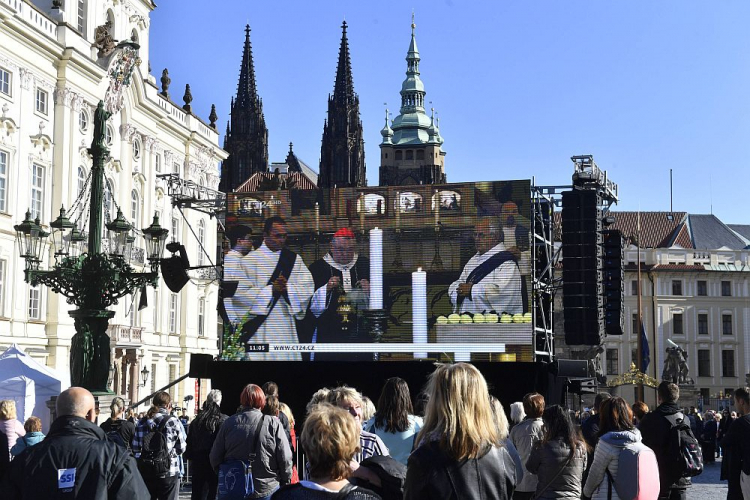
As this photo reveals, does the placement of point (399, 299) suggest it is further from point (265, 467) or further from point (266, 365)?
point (265, 467)

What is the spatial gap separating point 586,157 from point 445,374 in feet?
Result: 72.2

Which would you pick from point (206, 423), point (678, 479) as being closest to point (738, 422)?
point (678, 479)

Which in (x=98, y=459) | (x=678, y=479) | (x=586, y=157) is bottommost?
(x=678, y=479)

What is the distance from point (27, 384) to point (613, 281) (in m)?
14.3

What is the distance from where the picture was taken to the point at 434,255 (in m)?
25.5

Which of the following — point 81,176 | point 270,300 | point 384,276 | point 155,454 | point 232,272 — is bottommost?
point 155,454

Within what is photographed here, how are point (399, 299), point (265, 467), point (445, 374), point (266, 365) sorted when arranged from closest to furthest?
1. point (445, 374)
2. point (265, 467)
3. point (266, 365)
4. point (399, 299)

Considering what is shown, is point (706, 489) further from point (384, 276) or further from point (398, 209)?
point (398, 209)

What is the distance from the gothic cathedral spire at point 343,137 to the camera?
96.9 metres

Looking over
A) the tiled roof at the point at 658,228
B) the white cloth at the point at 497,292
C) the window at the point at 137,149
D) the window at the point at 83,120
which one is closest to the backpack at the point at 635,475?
the white cloth at the point at 497,292

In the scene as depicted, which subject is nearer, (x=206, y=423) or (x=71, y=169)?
(x=206, y=423)

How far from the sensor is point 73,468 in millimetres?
4734

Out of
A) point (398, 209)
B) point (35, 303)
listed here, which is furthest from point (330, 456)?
point (35, 303)

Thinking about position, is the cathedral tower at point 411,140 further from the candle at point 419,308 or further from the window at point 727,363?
the candle at point 419,308
